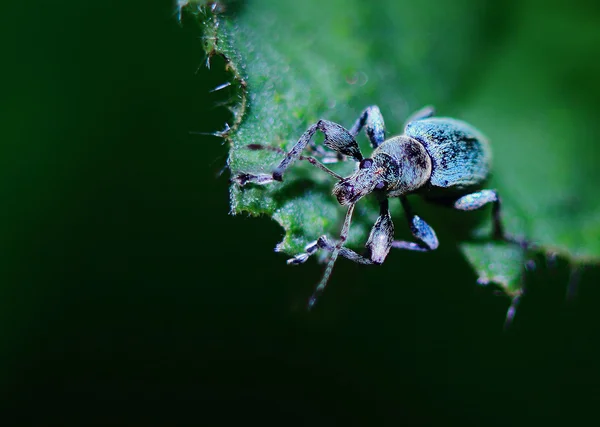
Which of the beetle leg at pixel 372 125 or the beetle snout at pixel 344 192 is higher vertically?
the beetle leg at pixel 372 125

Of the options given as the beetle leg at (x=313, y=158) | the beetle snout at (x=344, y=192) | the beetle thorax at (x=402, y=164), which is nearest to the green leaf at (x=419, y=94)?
the beetle leg at (x=313, y=158)

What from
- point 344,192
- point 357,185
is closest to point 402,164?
point 357,185

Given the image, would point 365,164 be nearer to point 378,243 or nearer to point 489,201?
point 378,243

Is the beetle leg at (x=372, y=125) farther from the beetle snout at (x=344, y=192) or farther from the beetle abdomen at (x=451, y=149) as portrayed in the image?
the beetle snout at (x=344, y=192)

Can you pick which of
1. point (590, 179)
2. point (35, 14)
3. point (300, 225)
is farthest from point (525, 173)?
point (35, 14)

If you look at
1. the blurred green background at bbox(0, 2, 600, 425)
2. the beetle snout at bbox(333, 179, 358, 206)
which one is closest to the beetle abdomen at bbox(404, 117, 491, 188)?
the blurred green background at bbox(0, 2, 600, 425)
